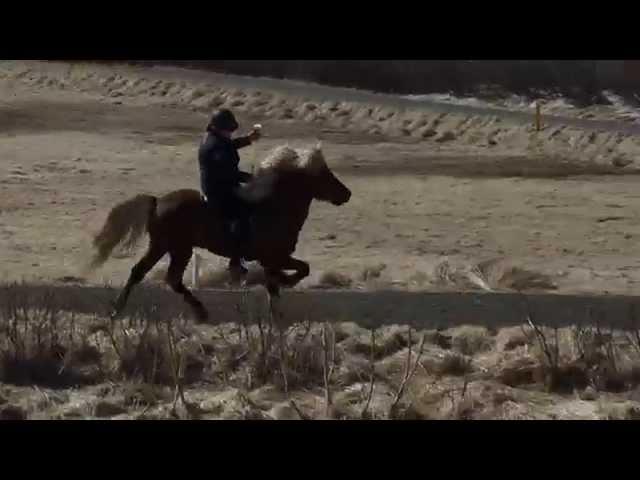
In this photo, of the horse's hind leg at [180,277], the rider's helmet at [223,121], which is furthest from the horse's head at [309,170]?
the horse's hind leg at [180,277]

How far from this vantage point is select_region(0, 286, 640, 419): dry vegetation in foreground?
980 centimetres

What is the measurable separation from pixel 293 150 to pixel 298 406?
Answer: 4191 millimetres

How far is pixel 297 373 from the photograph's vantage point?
34.4ft

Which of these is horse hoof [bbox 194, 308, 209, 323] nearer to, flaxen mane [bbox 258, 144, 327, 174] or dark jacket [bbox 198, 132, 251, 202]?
dark jacket [bbox 198, 132, 251, 202]

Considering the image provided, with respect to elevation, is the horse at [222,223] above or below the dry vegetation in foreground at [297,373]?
above

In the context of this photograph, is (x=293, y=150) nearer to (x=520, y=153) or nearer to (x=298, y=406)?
(x=298, y=406)

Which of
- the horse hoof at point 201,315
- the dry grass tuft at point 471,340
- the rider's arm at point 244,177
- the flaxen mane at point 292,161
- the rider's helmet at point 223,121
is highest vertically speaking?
the rider's helmet at point 223,121

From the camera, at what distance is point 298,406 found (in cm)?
992

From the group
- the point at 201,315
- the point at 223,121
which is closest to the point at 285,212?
the point at 223,121

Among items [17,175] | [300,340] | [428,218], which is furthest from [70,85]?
[300,340]

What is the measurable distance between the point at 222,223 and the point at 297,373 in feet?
9.10

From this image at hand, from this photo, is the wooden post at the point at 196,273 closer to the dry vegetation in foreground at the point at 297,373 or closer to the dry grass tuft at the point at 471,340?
the dry vegetation in foreground at the point at 297,373

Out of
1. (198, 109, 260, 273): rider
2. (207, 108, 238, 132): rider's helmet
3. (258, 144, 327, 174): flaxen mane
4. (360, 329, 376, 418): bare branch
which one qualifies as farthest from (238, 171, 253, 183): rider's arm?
(360, 329, 376, 418): bare branch

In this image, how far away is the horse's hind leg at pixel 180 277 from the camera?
12867 millimetres
